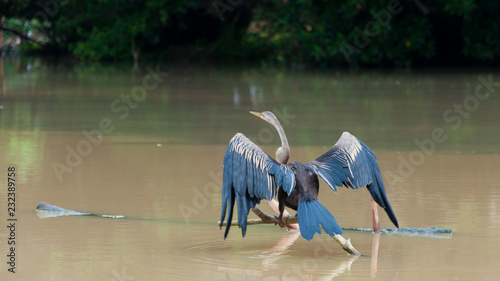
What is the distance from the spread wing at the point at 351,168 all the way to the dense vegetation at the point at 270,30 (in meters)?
15.5

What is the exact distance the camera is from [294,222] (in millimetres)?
5250

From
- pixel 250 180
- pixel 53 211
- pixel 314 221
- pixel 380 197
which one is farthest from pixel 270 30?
pixel 314 221

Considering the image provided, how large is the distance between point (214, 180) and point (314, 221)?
2.74m

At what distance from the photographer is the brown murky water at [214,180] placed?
489cm

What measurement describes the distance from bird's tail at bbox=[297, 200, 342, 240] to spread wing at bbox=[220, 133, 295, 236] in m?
0.14

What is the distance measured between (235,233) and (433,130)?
17.4 feet

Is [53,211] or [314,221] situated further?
[53,211]

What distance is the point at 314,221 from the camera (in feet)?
15.1

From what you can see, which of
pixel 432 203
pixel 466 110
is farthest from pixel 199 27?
pixel 432 203

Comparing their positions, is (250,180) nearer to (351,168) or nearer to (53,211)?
(351,168)

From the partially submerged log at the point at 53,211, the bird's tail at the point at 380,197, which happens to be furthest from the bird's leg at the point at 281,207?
the partially submerged log at the point at 53,211

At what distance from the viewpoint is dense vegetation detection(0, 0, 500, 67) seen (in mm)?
21781

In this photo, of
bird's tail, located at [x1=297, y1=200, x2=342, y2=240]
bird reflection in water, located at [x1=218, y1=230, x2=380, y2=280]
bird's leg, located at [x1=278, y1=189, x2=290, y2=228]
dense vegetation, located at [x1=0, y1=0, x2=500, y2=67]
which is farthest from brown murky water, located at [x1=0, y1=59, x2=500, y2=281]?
dense vegetation, located at [x1=0, y1=0, x2=500, y2=67]

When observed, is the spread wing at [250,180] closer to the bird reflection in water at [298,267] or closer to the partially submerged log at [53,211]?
the bird reflection in water at [298,267]
